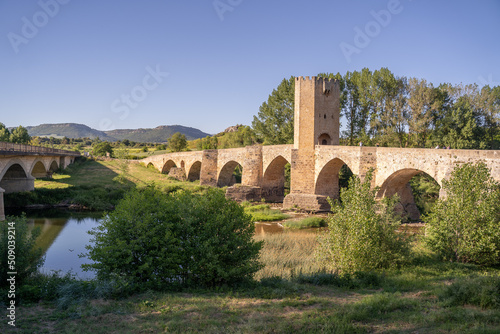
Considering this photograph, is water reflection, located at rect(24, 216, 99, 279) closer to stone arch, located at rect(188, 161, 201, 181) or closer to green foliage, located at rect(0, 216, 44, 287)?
green foliage, located at rect(0, 216, 44, 287)

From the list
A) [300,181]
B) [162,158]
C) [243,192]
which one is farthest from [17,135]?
[300,181]

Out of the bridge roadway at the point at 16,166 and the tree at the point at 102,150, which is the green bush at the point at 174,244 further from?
the tree at the point at 102,150

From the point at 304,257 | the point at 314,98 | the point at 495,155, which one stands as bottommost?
the point at 304,257

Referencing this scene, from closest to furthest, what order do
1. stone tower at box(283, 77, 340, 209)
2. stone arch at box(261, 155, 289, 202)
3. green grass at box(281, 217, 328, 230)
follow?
green grass at box(281, 217, 328, 230) → stone tower at box(283, 77, 340, 209) → stone arch at box(261, 155, 289, 202)

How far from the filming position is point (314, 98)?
24109 mm

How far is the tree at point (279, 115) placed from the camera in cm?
3659

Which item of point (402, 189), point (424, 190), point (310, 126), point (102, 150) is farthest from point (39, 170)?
point (424, 190)

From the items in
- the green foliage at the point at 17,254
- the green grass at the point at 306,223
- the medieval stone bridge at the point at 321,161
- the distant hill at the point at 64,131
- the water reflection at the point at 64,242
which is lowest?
the water reflection at the point at 64,242

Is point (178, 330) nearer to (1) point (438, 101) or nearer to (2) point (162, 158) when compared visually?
(1) point (438, 101)

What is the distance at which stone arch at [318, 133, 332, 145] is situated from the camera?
24.9m

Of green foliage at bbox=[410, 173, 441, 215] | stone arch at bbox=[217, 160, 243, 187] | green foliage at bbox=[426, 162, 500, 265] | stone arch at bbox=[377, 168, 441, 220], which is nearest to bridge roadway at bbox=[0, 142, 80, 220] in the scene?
stone arch at bbox=[217, 160, 243, 187]

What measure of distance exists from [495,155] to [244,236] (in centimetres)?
1190

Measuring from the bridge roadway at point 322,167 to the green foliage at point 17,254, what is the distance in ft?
43.5

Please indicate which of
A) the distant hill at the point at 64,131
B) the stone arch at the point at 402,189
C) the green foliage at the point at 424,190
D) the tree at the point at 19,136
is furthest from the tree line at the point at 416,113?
the distant hill at the point at 64,131
